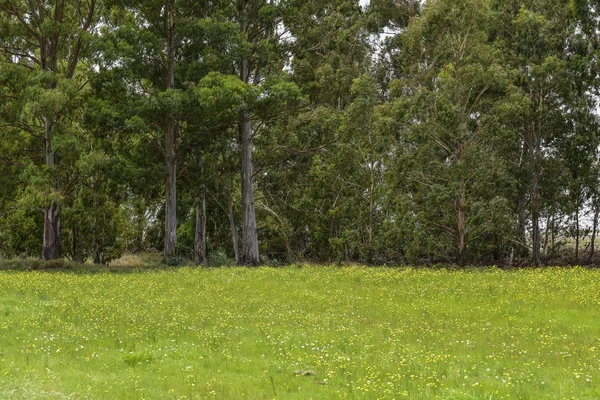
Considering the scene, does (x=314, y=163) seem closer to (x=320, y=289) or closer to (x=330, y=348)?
(x=320, y=289)

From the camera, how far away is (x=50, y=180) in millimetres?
30797

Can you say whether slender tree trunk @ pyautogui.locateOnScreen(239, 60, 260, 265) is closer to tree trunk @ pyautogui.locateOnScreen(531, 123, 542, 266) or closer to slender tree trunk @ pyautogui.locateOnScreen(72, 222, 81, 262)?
slender tree trunk @ pyautogui.locateOnScreen(72, 222, 81, 262)

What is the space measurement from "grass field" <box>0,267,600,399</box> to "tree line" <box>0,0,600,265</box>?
12.3 metres

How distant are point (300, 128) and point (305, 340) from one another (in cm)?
2714

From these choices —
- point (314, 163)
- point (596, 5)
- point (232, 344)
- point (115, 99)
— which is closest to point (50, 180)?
point (115, 99)

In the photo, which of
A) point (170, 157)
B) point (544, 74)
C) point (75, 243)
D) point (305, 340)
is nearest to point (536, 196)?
point (544, 74)

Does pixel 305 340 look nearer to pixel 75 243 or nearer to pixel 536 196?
pixel 536 196

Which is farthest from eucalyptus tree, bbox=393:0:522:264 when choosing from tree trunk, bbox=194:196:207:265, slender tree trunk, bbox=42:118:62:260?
slender tree trunk, bbox=42:118:62:260

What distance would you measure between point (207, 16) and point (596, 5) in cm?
2180

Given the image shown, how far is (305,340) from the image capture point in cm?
1200

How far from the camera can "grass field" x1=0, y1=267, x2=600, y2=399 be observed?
28.4 ft

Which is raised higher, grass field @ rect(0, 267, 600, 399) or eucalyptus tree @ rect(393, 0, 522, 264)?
eucalyptus tree @ rect(393, 0, 522, 264)

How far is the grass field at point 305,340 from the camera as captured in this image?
866 centimetres

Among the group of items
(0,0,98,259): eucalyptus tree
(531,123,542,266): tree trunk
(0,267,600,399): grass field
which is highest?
(0,0,98,259): eucalyptus tree
